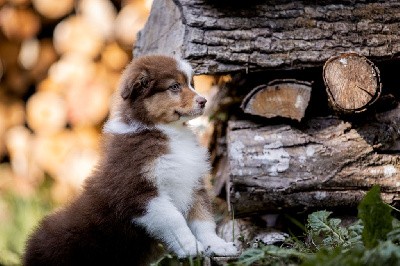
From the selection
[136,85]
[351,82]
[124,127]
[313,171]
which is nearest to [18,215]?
[124,127]

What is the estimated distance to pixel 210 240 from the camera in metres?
3.12

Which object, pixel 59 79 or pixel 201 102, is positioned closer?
pixel 201 102

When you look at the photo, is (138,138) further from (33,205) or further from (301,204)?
(33,205)

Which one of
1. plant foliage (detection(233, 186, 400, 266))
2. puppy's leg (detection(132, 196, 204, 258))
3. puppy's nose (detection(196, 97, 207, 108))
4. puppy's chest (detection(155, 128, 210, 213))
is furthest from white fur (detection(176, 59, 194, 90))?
plant foliage (detection(233, 186, 400, 266))

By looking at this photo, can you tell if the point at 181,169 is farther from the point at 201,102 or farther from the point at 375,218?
the point at 375,218

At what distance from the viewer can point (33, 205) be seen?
550cm

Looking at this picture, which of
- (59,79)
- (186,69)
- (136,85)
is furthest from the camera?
(59,79)

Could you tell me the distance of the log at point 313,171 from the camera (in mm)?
3482

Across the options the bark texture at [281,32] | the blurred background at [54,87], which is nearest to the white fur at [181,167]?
the bark texture at [281,32]

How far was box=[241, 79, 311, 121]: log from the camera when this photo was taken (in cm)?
355

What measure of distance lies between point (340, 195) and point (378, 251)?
1293 millimetres

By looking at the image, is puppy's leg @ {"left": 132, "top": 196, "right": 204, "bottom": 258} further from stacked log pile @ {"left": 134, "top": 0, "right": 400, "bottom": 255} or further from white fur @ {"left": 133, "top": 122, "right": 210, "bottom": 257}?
stacked log pile @ {"left": 134, "top": 0, "right": 400, "bottom": 255}

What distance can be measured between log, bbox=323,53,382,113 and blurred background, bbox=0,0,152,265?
2244 mm

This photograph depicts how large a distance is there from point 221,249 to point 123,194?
0.47 m
